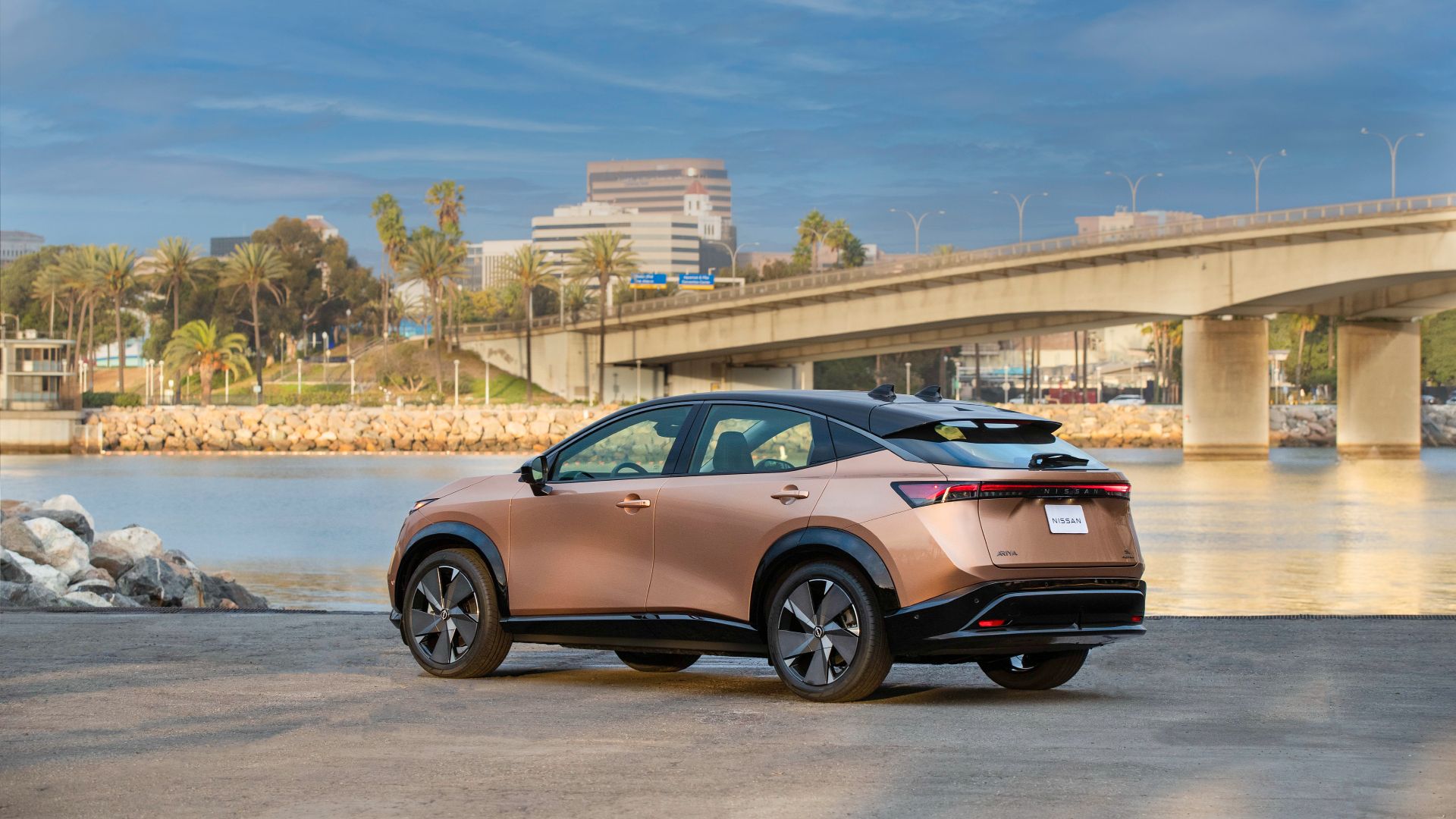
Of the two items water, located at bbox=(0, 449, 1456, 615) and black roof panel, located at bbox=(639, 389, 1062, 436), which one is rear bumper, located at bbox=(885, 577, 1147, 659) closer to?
black roof panel, located at bbox=(639, 389, 1062, 436)

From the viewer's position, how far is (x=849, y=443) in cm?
839

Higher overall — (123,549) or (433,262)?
(433,262)

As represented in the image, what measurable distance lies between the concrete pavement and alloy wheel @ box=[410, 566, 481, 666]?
20 centimetres

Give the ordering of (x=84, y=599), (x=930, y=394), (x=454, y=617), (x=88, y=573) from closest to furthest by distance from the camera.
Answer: (x=930, y=394) → (x=454, y=617) → (x=84, y=599) → (x=88, y=573)

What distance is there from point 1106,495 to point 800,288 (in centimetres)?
8000

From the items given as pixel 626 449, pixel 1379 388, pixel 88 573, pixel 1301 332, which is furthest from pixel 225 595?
pixel 1301 332

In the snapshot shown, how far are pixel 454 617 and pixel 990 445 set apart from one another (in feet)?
10.3

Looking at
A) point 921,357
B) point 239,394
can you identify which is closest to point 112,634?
point 239,394

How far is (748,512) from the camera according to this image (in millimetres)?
8469

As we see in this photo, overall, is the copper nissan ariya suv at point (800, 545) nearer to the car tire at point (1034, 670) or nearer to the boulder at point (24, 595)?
the car tire at point (1034, 670)

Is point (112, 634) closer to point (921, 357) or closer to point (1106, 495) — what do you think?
point (1106, 495)

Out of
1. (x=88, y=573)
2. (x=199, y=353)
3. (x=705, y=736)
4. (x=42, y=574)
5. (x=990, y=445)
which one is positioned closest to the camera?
(x=705, y=736)

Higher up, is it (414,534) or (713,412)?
(713,412)

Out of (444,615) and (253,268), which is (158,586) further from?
(253,268)
